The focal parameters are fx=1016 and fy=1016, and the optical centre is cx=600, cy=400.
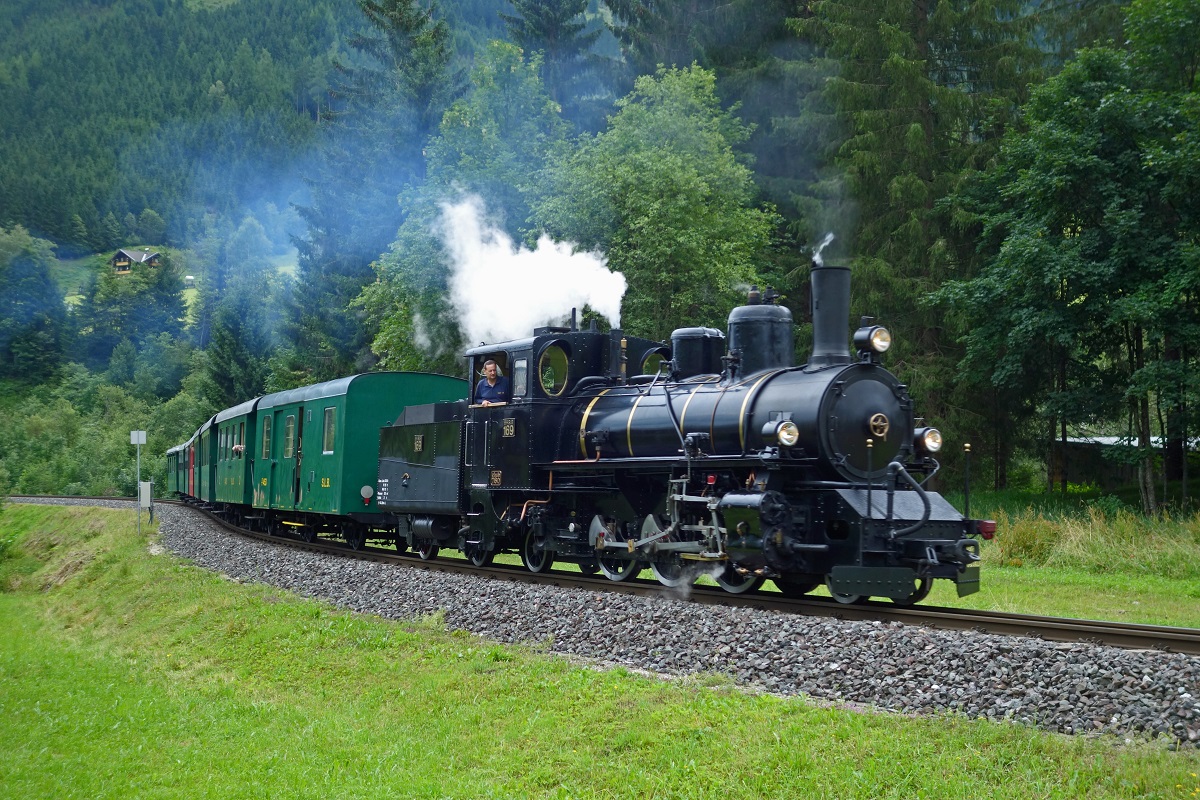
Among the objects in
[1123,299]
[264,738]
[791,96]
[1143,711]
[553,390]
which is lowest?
[264,738]

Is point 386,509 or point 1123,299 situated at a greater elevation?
point 1123,299

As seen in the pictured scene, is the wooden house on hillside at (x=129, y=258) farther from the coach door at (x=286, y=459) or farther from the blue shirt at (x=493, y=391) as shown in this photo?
the blue shirt at (x=493, y=391)

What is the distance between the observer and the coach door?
19812 mm

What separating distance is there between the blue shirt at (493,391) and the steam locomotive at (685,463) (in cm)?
21

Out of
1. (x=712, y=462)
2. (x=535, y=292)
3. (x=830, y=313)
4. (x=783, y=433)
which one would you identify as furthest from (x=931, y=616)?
(x=535, y=292)

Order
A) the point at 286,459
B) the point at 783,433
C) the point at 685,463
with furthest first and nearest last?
1. the point at 286,459
2. the point at 685,463
3. the point at 783,433

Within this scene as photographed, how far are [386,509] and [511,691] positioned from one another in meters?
9.91

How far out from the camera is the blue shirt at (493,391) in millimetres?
13625

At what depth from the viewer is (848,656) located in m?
7.23

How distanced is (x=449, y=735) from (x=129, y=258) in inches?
5022

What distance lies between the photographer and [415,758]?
254 inches

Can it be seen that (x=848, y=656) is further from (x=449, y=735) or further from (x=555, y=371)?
(x=555, y=371)

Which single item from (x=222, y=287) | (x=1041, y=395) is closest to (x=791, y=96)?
(x=1041, y=395)

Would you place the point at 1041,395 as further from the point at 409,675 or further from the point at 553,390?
the point at 409,675
